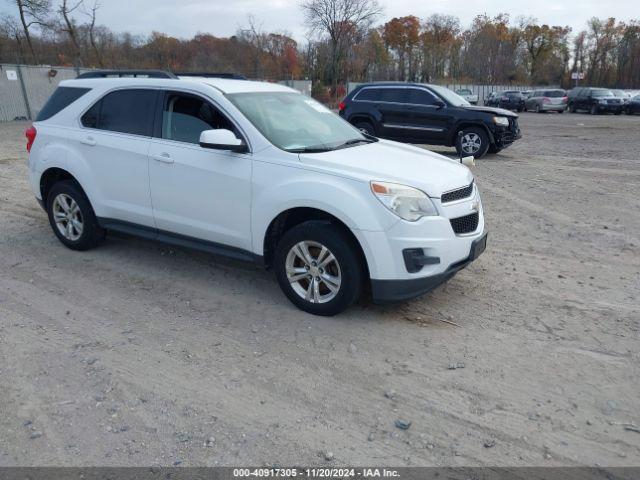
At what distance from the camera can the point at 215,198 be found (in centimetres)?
457

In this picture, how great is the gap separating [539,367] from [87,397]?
2922 millimetres

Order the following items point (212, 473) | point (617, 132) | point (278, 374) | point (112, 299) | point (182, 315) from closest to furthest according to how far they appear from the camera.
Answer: point (212, 473) < point (278, 374) < point (182, 315) < point (112, 299) < point (617, 132)

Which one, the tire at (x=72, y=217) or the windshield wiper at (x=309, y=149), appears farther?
the tire at (x=72, y=217)

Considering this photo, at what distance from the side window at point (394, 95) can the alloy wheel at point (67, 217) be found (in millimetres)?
9563

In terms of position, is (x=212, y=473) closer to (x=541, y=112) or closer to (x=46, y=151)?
(x=46, y=151)

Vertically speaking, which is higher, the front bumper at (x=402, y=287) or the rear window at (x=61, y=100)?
the rear window at (x=61, y=100)

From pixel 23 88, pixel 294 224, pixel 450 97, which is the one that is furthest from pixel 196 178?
pixel 23 88

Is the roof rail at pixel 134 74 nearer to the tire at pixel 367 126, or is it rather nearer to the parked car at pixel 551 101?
the tire at pixel 367 126

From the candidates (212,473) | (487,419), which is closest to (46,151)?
(212,473)

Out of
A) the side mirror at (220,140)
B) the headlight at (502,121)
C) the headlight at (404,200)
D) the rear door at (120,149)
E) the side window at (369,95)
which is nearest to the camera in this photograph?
the headlight at (404,200)

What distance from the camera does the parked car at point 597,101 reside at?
104 ft

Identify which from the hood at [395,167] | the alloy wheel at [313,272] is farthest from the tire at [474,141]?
the alloy wheel at [313,272]

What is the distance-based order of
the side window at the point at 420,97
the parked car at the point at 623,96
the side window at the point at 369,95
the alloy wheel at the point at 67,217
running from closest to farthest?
1. the alloy wheel at the point at 67,217
2. the side window at the point at 420,97
3. the side window at the point at 369,95
4. the parked car at the point at 623,96

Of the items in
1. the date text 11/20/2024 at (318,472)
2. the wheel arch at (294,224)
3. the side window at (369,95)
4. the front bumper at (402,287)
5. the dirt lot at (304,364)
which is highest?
the side window at (369,95)
